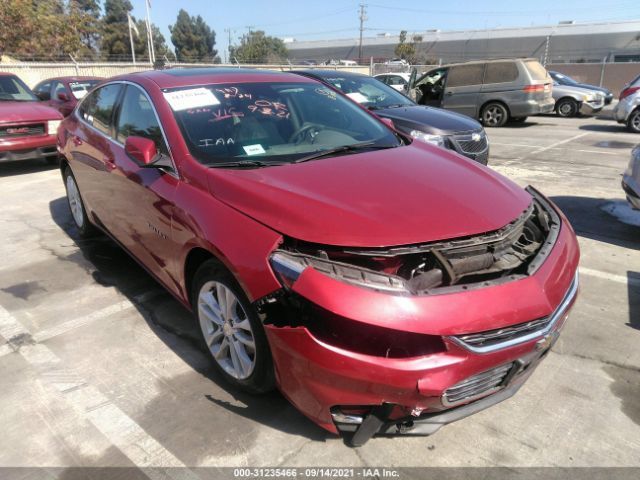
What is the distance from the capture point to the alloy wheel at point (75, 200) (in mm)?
5078

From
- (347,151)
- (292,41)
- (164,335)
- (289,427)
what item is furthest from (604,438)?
(292,41)

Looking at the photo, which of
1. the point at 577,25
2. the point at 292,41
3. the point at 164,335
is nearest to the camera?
the point at 164,335

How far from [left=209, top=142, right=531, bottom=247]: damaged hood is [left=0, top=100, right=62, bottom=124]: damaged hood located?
7204 mm

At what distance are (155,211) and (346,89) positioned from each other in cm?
587

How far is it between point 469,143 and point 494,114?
847cm

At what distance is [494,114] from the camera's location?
1434cm

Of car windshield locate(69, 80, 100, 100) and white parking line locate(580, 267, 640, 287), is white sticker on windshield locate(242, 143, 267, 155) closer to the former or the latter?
white parking line locate(580, 267, 640, 287)

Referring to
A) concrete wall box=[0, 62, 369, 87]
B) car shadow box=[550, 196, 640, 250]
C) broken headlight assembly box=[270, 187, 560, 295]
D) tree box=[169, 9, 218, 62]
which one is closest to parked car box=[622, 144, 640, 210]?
car shadow box=[550, 196, 640, 250]

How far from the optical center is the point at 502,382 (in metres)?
2.23

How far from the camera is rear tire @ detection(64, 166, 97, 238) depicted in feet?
16.5

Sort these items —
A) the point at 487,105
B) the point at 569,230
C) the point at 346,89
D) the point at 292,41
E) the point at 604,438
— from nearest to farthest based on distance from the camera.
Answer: the point at 604,438 < the point at 569,230 < the point at 346,89 < the point at 487,105 < the point at 292,41

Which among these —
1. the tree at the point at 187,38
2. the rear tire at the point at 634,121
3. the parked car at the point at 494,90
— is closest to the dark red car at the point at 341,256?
the parked car at the point at 494,90

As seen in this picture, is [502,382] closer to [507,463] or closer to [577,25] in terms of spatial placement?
[507,463]

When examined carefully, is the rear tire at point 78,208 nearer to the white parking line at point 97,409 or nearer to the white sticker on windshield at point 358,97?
the white parking line at point 97,409
